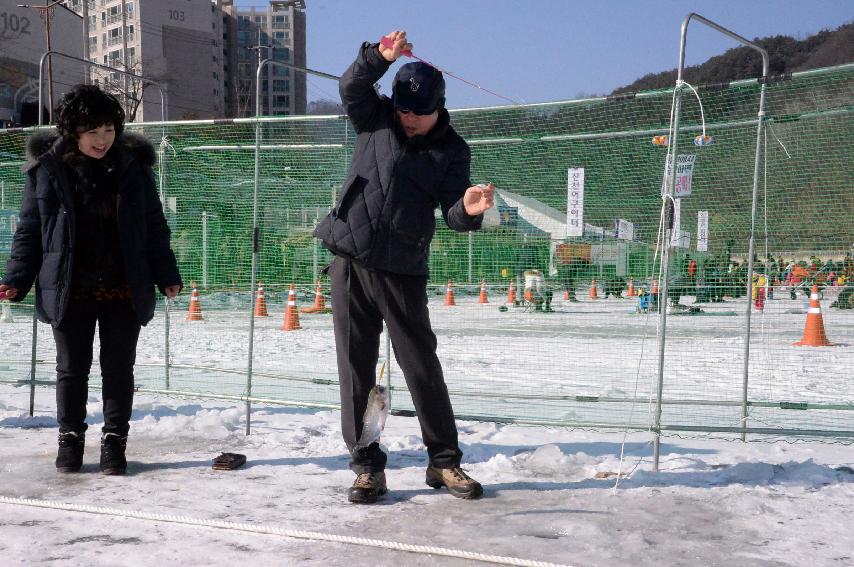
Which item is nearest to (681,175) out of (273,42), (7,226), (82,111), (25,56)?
(82,111)

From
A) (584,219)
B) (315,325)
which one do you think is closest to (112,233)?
(584,219)

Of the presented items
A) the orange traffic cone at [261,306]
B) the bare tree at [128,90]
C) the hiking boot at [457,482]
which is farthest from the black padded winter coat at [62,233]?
the bare tree at [128,90]

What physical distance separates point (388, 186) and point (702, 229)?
3.16 m

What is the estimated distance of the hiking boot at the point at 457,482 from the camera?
3537 millimetres

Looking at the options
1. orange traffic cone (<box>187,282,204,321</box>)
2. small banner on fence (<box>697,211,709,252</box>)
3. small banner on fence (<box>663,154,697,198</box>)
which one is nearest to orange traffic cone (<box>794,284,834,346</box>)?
small banner on fence (<box>697,211,709,252</box>)

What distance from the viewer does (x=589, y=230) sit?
5.92 metres

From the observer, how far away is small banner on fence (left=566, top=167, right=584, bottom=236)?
18.4ft

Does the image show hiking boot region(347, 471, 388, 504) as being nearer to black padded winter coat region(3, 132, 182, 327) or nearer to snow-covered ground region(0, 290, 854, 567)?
snow-covered ground region(0, 290, 854, 567)

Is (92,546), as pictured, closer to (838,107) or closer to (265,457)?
(265,457)

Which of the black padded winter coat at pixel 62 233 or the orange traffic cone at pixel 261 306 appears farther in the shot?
the orange traffic cone at pixel 261 306

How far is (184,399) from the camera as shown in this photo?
606 centimetres

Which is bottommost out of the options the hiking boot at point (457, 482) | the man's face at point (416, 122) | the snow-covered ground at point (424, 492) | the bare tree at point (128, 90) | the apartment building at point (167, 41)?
the snow-covered ground at point (424, 492)

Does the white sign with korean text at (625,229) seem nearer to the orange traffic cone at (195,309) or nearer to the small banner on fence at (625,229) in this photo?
the small banner on fence at (625,229)

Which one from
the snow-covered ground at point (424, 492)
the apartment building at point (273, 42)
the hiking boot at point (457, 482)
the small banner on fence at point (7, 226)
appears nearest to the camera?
the snow-covered ground at point (424, 492)
